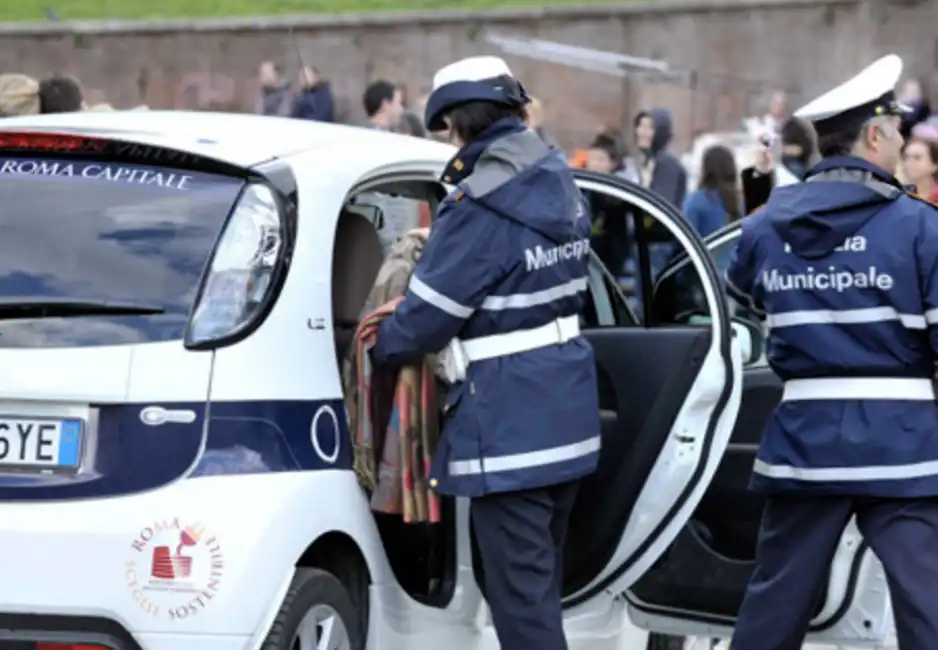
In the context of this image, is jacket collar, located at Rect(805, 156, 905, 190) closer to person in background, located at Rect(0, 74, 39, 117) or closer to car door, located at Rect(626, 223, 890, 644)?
car door, located at Rect(626, 223, 890, 644)

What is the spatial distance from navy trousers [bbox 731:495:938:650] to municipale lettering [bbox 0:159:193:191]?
5.64 feet

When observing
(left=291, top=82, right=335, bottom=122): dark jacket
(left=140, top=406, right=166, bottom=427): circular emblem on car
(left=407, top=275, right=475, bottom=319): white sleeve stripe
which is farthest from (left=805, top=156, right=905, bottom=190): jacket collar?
(left=291, top=82, right=335, bottom=122): dark jacket

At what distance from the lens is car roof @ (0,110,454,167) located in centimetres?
468

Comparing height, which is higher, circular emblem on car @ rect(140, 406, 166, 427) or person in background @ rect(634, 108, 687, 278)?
person in background @ rect(634, 108, 687, 278)

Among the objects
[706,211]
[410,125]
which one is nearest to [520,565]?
[706,211]

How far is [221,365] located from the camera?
4406 mm

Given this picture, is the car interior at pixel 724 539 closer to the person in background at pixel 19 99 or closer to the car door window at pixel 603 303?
the car door window at pixel 603 303

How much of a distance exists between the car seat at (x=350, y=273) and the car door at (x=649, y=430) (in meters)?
0.68

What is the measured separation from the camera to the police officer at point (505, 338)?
4.83 meters

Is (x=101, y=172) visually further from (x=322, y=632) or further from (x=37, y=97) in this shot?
(x=37, y=97)

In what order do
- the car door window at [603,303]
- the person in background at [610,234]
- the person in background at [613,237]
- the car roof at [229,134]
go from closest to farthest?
the car roof at [229,134]
the car door window at [603,303]
the person in background at [613,237]
the person in background at [610,234]

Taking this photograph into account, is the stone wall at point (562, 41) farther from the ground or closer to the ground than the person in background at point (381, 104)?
farther from the ground

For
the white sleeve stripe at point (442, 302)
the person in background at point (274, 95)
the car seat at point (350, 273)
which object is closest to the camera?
the white sleeve stripe at point (442, 302)

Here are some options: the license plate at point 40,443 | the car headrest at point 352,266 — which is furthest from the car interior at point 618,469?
the license plate at point 40,443
